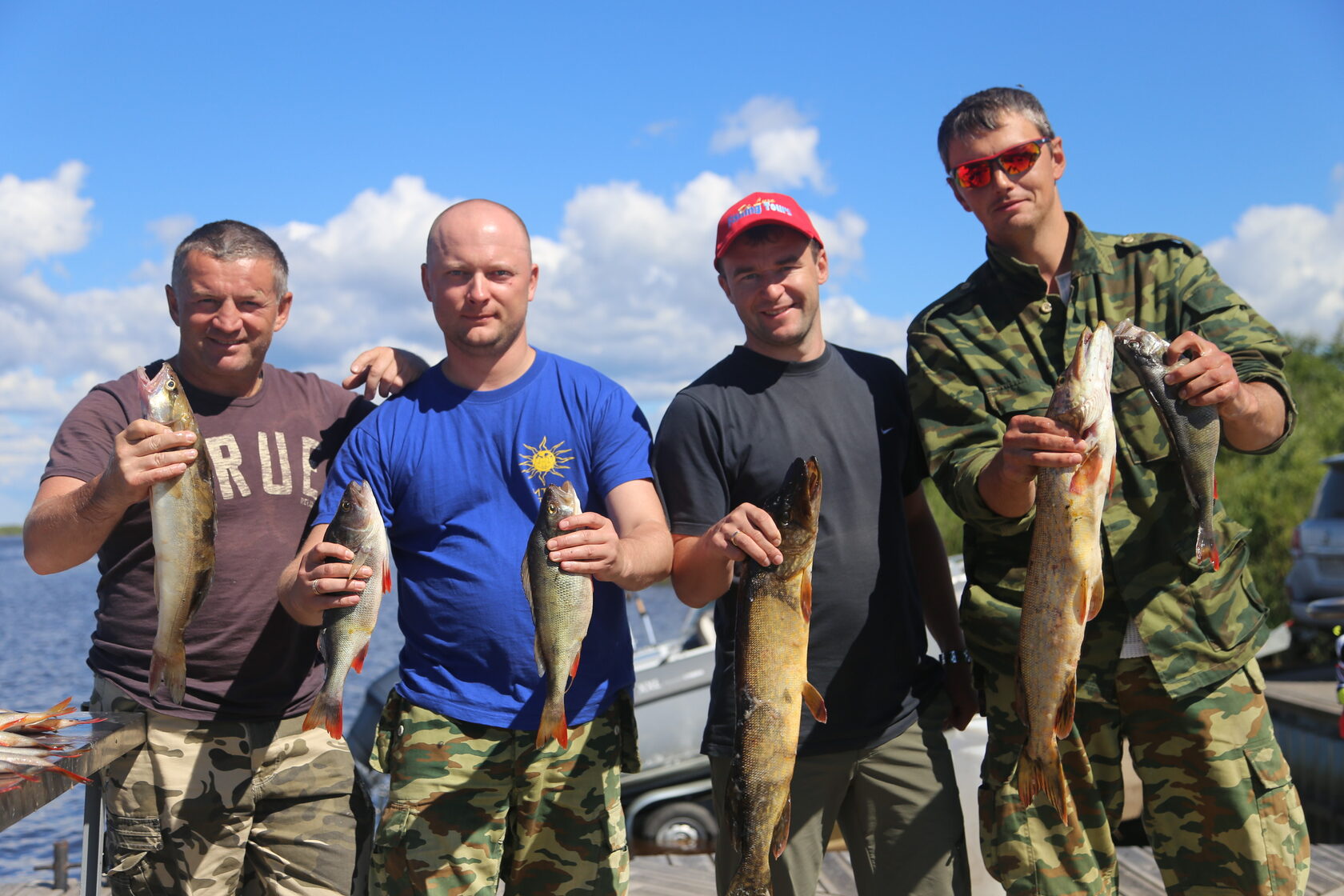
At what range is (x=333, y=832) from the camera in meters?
4.34

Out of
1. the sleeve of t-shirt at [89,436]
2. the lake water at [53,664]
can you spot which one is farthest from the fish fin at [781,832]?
the lake water at [53,664]

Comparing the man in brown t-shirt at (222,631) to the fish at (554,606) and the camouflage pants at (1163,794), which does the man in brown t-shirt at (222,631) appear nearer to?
the fish at (554,606)

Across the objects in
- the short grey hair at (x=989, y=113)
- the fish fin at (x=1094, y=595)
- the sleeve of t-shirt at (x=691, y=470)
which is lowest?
the fish fin at (x=1094, y=595)

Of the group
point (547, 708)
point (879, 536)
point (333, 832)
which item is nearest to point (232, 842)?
point (333, 832)

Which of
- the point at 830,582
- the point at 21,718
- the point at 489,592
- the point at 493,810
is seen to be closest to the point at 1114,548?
the point at 830,582

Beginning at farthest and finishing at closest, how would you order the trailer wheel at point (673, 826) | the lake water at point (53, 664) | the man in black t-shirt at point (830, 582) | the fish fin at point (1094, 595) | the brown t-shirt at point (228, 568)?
the lake water at point (53, 664), the trailer wheel at point (673, 826), the brown t-shirt at point (228, 568), the man in black t-shirt at point (830, 582), the fish fin at point (1094, 595)

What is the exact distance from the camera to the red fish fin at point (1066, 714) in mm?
3326

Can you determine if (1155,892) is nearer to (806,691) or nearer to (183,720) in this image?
(806,691)

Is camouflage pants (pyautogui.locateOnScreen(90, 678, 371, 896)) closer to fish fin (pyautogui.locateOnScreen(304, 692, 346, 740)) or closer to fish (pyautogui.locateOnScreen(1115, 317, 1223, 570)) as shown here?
fish fin (pyautogui.locateOnScreen(304, 692, 346, 740))

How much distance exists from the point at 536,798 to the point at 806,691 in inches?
43.4

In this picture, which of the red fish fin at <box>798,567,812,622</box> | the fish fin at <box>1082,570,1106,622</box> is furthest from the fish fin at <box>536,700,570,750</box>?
the fish fin at <box>1082,570,1106,622</box>

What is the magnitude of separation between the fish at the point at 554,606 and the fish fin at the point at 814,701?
0.77 meters

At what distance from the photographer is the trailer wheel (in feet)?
33.4

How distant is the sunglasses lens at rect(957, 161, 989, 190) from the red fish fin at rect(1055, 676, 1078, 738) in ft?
6.05
